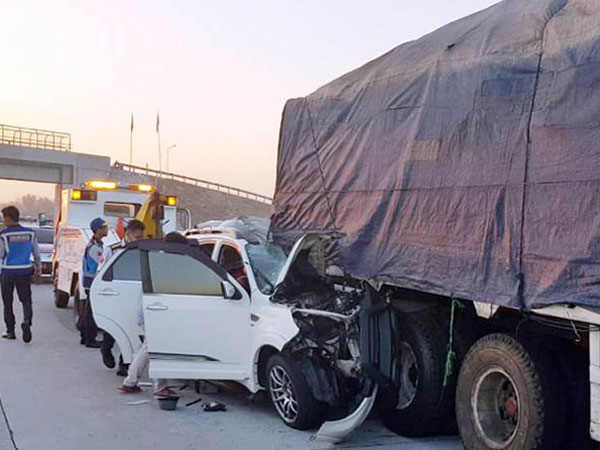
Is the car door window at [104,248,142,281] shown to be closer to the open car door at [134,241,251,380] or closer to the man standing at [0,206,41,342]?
the open car door at [134,241,251,380]

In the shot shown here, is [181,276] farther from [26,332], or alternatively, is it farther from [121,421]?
[26,332]

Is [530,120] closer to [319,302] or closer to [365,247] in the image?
[365,247]

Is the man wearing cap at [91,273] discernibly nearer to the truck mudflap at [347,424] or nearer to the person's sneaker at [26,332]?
the person's sneaker at [26,332]

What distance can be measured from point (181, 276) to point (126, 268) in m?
1.23

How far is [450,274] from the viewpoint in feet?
16.8

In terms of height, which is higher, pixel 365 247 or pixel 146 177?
pixel 146 177

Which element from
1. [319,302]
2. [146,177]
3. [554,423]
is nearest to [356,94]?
[319,302]

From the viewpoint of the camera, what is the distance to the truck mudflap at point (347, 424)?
5664 millimetres

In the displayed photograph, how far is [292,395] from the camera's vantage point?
20.0 feet

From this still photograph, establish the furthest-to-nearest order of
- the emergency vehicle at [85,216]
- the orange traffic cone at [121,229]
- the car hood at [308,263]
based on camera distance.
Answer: the emergency vehicle at [85,216] < the orange traffic cone at [121,229] < the car hood at [308,263]

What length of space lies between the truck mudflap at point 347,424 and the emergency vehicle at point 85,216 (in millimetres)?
7829

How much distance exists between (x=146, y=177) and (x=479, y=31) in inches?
1554

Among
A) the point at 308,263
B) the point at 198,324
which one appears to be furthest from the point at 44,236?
the point at 308,263

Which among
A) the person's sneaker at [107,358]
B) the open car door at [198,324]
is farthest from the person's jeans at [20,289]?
the open car door at [198,324]
